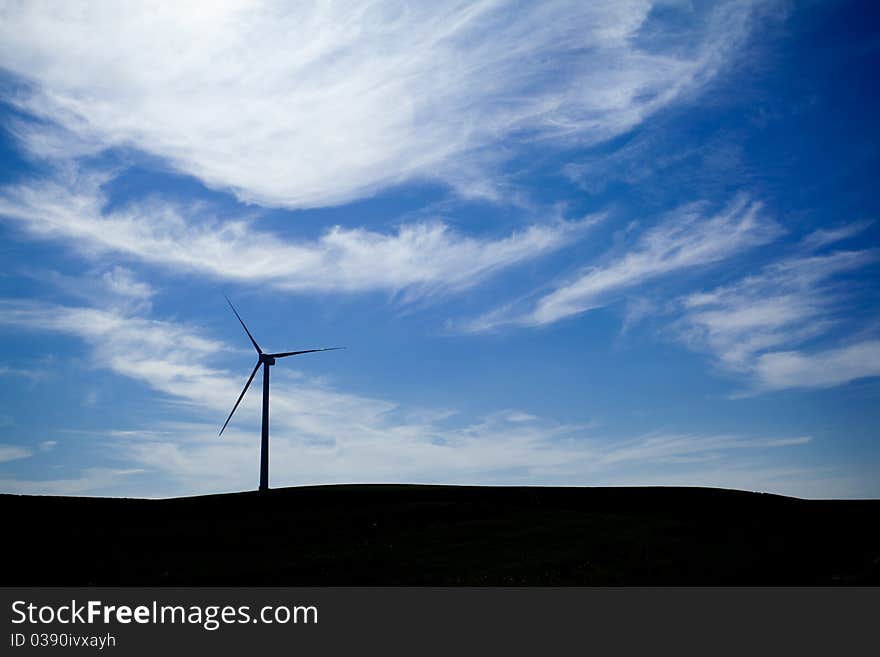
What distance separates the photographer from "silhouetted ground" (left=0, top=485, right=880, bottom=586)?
35656mm

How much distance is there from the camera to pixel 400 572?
36125 mm

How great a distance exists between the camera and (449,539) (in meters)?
43.9

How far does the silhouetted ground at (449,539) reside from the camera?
117ft
